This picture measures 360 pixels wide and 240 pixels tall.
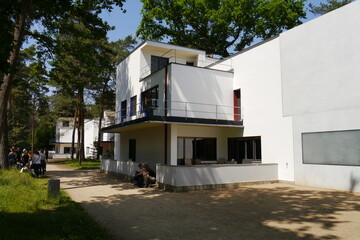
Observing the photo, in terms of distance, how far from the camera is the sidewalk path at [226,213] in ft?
19.3

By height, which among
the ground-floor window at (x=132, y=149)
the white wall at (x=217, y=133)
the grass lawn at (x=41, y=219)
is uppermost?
the white wall at (x=217, y=133)

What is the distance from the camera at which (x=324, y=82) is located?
12.5m

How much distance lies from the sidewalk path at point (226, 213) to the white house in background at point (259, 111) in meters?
1.28

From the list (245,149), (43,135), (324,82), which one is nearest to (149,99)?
(245,149)

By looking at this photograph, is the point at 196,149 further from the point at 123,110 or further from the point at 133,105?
the point at 123,110

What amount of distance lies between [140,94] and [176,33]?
16.7 meters

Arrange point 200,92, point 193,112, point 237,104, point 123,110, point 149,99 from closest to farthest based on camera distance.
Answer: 1. point 193,112
2. point 200,92
3. point 237,104
4. point 149,99
5. point 123,110

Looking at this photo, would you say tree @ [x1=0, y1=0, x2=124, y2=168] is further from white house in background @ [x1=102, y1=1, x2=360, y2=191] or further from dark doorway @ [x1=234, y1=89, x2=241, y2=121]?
dark doorway @ [x1=234, y1=89, x2=241, y2=121]

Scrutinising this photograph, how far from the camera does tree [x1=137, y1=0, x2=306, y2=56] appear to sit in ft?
97.8

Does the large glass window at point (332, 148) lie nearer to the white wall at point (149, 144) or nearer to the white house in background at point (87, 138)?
the white wall at point (149, 144)

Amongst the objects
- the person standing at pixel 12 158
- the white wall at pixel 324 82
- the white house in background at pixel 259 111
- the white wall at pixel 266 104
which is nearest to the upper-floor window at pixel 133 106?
the white house in background at pixel 259 111

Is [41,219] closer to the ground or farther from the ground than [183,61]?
closer to the ground

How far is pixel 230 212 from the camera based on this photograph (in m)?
7.87

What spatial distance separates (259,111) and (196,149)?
15.0ft
